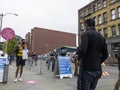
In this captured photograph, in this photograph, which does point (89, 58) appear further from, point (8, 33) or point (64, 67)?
point (64, 67)

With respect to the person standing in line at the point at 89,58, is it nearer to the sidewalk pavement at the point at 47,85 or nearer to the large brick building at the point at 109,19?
the sidewalk pavement at the point at 47,85

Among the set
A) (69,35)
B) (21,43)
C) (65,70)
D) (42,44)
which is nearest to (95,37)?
(21,43)

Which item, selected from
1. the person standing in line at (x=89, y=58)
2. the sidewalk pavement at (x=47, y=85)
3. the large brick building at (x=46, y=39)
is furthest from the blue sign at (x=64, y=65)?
the large brick building at (x=46, y=39)

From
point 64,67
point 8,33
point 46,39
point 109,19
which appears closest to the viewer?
point 8,33

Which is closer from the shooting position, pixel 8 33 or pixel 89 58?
pixel 89 58

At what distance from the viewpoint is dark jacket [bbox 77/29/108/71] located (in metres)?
4.27

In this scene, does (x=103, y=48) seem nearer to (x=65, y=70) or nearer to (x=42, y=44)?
(x=65, y=70)

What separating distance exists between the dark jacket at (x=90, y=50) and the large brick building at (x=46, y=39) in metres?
84.9

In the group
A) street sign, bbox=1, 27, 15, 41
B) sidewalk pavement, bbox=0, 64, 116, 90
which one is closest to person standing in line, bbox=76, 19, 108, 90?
sidewalk pavement, bbox=0, 64, 116, 90

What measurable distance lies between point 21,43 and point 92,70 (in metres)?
6.57

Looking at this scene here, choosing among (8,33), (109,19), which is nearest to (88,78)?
(8,33)

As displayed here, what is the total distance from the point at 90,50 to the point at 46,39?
8938 cm

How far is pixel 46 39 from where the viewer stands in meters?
93.5

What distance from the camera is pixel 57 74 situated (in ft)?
38.6
